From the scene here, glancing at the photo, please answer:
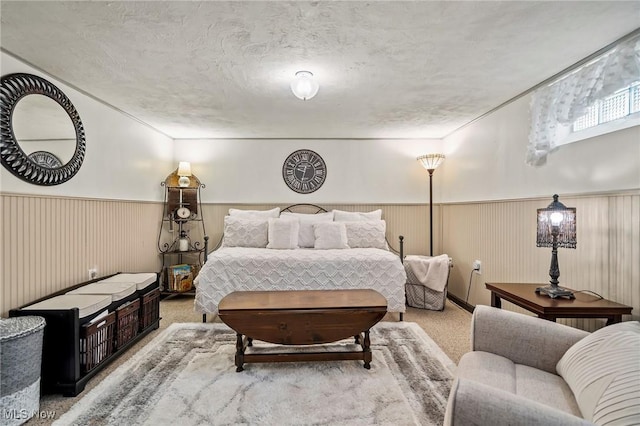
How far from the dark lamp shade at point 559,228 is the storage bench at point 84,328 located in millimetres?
3268

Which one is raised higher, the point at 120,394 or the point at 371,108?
the point at 371,108

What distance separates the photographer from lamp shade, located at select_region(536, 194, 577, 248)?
6.49ft

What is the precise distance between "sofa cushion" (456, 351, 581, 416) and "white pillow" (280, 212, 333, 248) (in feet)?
8.58

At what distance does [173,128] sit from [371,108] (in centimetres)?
273

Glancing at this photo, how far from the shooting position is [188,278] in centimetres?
412

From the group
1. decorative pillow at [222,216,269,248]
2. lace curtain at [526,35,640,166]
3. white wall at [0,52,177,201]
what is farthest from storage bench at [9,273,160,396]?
lace curtain at [526,35,640,166]

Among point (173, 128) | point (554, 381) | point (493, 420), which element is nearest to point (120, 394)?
point (493, 420)

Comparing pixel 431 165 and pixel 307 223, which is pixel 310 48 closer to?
pixel 307 223

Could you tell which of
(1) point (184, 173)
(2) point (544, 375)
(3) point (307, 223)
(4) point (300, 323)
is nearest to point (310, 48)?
(4) point (300, 323)

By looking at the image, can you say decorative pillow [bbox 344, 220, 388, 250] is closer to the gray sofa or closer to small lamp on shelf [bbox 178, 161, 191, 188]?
the gray sofa

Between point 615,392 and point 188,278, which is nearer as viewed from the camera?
point 615,392

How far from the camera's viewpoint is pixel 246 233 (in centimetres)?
390

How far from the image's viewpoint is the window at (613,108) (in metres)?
1.91

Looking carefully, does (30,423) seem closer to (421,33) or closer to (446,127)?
(421,33)
